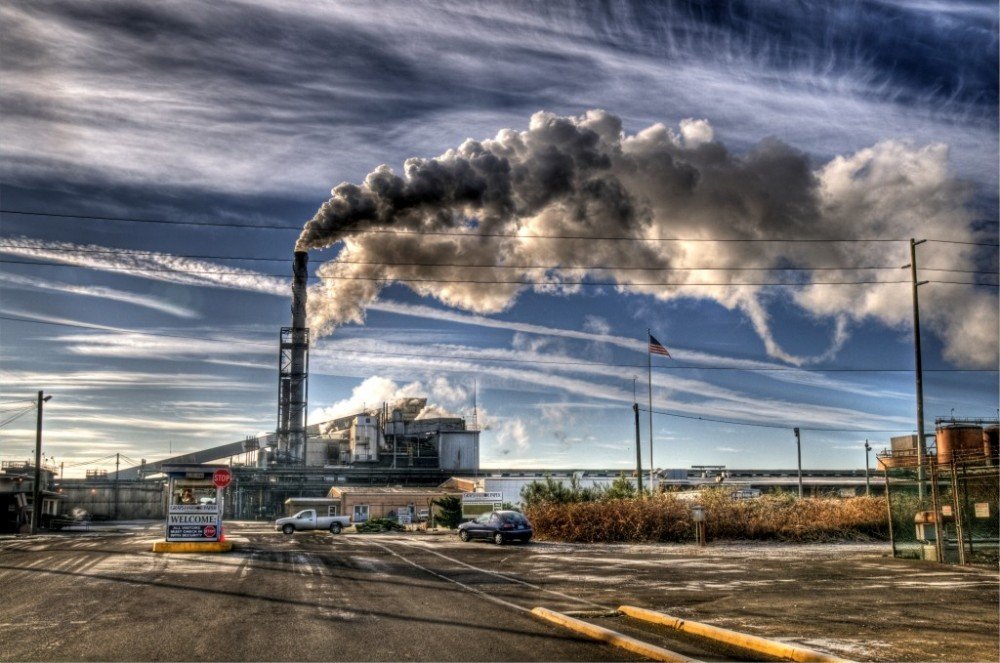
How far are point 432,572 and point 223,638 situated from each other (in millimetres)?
11402

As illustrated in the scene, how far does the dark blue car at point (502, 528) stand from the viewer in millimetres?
36562

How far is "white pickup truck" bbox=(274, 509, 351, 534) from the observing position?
49.4 m

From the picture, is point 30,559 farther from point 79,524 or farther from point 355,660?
point 79,524

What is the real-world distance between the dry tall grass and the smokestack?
35896mm

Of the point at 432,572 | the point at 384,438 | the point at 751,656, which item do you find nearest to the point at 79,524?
the point at 384,438

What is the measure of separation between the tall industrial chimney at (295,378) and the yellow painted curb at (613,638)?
189ft

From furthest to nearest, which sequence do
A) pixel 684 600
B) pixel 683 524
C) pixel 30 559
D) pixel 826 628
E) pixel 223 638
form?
pixel 683 524, pixel 30 559, pixel 684 600, pixel 826 628, pixel 223 638

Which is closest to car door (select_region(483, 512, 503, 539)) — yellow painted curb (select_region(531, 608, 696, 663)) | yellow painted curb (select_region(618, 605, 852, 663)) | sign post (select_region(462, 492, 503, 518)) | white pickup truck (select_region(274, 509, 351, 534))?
white pickup truck (select_region(274, 509, 351, 534))

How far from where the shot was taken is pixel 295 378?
76688 mm

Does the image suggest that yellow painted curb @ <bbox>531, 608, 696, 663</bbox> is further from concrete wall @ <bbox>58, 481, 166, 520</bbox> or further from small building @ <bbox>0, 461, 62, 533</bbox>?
concrete wall @ <bbox>58, 481, 166, 520</bbox>

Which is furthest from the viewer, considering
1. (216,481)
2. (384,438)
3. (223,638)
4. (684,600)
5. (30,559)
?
(384,438)

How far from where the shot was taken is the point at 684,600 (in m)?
17.4

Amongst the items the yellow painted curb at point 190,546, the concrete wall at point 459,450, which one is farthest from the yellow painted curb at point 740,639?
the concrete wall at point 459,450

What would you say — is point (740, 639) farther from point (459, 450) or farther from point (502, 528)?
point (459, 450)
